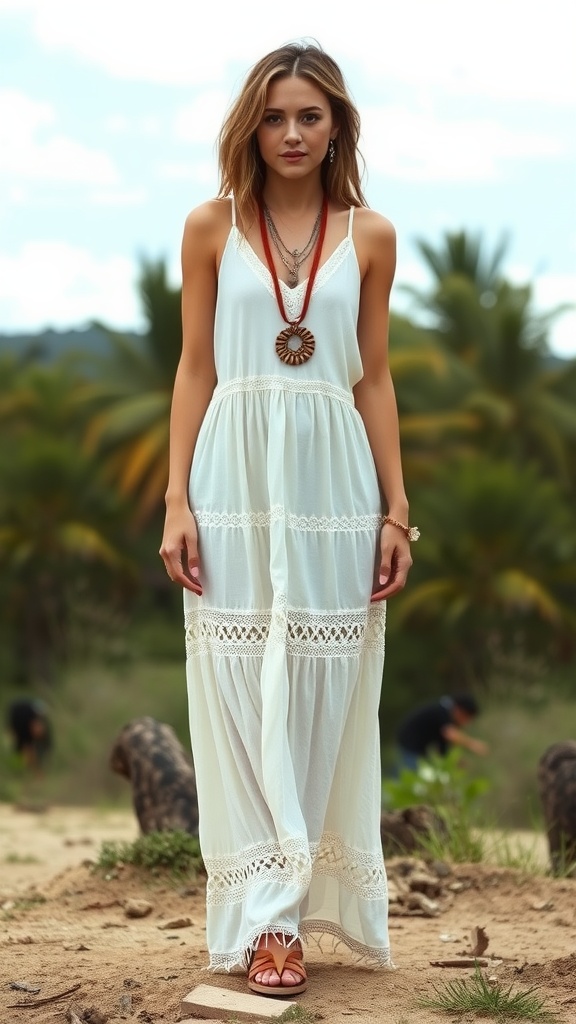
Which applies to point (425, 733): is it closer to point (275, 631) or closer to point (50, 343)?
point (275, 631)

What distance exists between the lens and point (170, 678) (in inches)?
850

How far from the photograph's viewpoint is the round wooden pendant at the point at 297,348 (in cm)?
393

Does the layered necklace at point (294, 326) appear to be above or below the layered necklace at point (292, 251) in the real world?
below

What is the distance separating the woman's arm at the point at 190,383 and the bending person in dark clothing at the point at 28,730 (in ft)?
44.2

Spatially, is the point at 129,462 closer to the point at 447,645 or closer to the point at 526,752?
the point at 447,645

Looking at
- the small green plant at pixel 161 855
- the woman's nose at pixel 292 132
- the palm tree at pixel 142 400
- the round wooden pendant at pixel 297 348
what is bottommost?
the small green plant at pixel 161 855

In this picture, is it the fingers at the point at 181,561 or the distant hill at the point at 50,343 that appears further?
the distant hill at the point at 50,343

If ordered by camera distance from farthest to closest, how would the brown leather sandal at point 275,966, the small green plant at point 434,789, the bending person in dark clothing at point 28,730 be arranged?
1. the bending person in dark clothing at point 28,730
2. the small green plant at point 434,789
3. the brown leather sandal at point 275,966

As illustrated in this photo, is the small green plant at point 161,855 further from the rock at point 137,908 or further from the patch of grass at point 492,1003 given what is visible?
the patch of grass at point 492,1003

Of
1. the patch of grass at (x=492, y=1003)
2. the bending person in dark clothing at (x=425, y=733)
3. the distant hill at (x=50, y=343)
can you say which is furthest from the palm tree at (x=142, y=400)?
the patch of grass at (x=492, y=1003)

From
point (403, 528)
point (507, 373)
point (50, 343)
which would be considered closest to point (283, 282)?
point (403, 528)

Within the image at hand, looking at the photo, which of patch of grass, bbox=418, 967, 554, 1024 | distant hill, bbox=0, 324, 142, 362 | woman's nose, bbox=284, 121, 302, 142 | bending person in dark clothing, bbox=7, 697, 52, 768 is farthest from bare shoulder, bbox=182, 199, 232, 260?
distant hill, bbox=0, 324, 142, 362

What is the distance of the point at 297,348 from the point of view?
394 cm

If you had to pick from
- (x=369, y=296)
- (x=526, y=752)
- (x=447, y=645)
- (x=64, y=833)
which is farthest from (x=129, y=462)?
(x=369, y=296)
